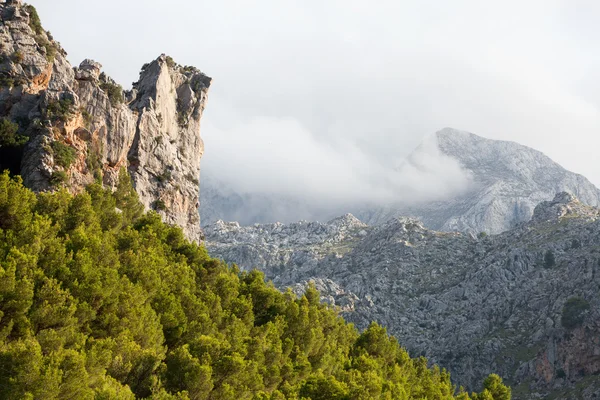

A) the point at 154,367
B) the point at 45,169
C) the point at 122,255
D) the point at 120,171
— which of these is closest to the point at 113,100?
the point at 120,171

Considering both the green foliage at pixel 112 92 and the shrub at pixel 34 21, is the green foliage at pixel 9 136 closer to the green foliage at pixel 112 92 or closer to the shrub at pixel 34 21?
the green foliage at pixel 112 92

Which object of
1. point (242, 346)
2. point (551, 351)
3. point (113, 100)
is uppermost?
point (113, 100)

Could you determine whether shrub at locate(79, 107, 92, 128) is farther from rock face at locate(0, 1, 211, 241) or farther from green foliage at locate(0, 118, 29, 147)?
green foliage at locate(0, 118, 29, 147)

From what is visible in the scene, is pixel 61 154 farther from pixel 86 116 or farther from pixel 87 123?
pixel 86 116

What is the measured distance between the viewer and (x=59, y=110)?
76375 millimetres

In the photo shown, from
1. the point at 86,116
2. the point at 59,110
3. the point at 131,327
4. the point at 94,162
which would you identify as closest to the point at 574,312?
the point at 94,162

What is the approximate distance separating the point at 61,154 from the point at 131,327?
125 ft

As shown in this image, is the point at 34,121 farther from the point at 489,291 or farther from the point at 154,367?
the point at 489,291

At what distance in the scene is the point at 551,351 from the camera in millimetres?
154125

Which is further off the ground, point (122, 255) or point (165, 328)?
point (122, 255)

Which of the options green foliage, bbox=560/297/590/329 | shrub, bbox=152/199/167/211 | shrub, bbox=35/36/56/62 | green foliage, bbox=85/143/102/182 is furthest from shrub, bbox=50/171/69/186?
green foliage, bbox=560/297/590/329

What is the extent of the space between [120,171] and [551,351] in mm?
128920

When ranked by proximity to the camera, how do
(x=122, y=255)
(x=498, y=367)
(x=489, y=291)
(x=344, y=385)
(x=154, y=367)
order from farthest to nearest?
(x=489, y=291)
(x=498, y=367)
(x=122, y=255)
(x=344, y=385)
(x=154, y=367)

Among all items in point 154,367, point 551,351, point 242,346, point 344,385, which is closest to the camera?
point 154,367
